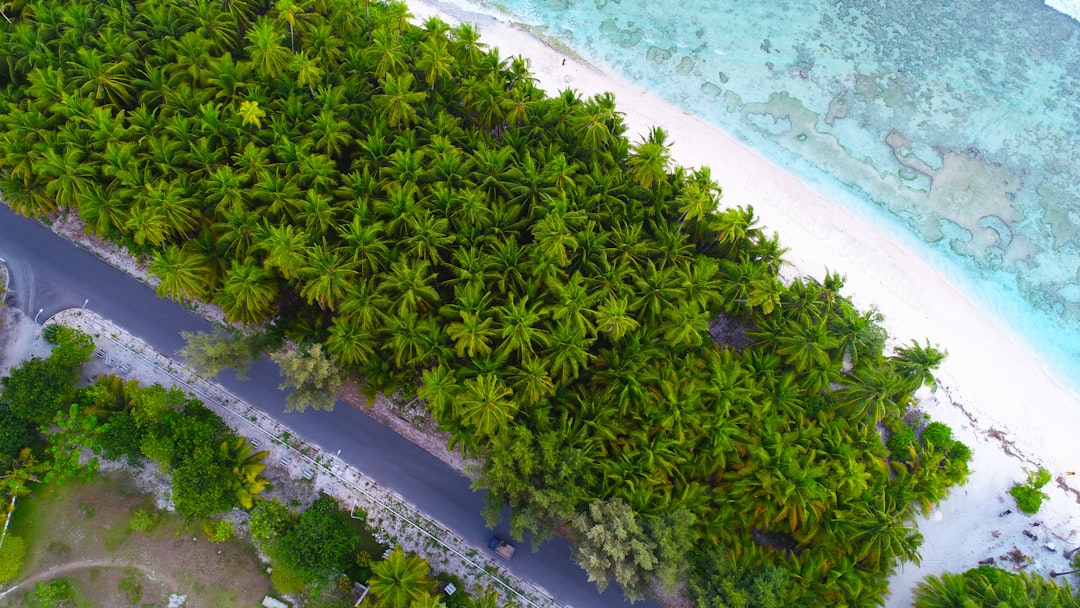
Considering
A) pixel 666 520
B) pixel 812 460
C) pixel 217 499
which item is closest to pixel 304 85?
pixel 217 499

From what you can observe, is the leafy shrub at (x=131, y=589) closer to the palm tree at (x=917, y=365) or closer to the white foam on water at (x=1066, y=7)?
the palm tree at (x=917, y=365)

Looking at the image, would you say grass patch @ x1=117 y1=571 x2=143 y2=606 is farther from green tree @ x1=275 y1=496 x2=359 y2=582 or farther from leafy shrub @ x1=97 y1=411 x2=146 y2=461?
green tree @ x1=275 y1=496 x2=359 y2=582

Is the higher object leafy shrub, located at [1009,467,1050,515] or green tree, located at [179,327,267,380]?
leafy shrub, located at [1009,467,1050,515]

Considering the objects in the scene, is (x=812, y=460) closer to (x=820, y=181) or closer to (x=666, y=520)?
(x=666, y=520)

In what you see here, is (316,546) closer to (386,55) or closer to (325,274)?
(325,274)

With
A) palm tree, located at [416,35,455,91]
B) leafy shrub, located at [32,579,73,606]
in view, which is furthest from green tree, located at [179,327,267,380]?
palm tree, located at [416,35,455,91]

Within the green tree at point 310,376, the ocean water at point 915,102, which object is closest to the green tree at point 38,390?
the green tree at point 310,376
